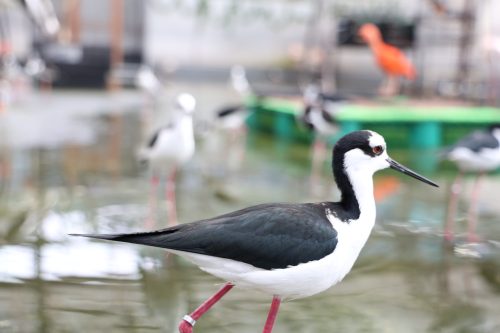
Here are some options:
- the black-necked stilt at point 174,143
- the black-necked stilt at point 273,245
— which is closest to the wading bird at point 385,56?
the black-necked stilt at point 174,143

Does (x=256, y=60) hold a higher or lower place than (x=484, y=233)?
higher

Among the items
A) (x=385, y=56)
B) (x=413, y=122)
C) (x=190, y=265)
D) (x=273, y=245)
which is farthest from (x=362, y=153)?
(x=385, y=56)

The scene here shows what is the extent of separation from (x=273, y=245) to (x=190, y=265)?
198 cm

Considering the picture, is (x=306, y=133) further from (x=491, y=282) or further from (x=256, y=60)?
(x=256, y=60)

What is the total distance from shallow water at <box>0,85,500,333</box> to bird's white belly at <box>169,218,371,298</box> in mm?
822

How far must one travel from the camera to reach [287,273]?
118 inches

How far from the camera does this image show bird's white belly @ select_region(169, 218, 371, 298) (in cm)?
301

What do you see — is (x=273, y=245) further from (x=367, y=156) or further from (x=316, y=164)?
(x=316, y=164)

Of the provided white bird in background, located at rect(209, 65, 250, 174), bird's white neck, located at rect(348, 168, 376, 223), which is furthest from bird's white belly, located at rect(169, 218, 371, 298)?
white bird in background, located at rect(209, 65, 250, 174)

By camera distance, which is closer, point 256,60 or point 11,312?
point 11,312

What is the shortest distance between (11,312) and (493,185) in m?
6.22

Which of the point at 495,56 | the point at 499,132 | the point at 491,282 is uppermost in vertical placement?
the point at 495,56

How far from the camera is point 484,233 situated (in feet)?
19.6

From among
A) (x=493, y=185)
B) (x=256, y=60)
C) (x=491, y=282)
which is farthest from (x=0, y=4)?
(x=256, y=60)
